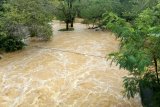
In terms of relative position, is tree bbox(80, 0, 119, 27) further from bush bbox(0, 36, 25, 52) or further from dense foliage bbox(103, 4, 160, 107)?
dense foliage bbox(103, 4, 160, 107)

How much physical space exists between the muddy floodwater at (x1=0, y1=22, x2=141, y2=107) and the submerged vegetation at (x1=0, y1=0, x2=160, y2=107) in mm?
1020

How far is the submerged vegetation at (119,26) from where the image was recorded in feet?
21.5

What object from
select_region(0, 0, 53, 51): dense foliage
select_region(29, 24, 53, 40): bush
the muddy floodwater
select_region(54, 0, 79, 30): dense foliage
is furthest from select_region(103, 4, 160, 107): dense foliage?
select_region(54, 0, 79, 30): dense foliage

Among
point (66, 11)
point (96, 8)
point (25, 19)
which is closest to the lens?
point (25, 19)

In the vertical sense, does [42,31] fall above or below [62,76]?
above

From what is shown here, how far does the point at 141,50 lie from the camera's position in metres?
6.48

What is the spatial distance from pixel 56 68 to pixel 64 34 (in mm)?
6450

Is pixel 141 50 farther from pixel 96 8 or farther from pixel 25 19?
pixel 96 8

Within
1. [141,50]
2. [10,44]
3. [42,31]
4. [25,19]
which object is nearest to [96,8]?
[42,31]

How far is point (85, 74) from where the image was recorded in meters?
11.6

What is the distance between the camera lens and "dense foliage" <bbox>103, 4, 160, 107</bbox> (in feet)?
20.5

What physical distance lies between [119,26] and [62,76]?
496 cm

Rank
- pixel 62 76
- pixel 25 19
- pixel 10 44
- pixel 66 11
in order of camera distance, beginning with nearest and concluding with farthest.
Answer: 1. pixel 62 76
2. pixel 10 44
3. pixel 25 19
4. pixel 66 11

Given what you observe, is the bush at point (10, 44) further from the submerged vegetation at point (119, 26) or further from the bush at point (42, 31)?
the bush at point (42, 31)
